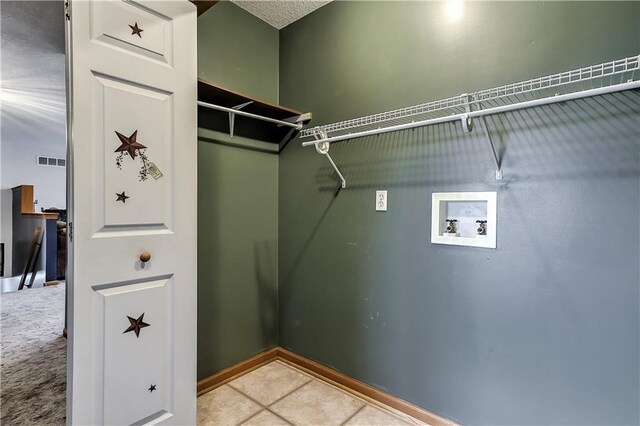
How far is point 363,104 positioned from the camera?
193 centimetres

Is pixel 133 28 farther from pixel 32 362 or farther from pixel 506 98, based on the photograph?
pixel 32 362

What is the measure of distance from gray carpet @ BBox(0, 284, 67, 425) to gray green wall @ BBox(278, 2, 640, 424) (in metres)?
1.55

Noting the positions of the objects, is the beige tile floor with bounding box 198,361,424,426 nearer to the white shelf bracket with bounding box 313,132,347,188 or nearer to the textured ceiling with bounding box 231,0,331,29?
the white shelf bracket with bounding box 313,132,347,188

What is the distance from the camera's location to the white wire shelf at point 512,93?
1171mm

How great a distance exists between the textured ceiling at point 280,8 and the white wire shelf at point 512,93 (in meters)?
0.81

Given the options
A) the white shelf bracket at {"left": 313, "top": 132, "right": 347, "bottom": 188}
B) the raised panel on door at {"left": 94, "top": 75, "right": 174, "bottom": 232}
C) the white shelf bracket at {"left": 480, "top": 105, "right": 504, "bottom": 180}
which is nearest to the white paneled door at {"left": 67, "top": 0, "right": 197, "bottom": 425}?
the raised panel on door at {"left": 94, "top": 75, "right": 174, "bottom": 232}

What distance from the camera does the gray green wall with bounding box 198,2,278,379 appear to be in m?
1.98

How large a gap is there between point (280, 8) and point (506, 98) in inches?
62.0

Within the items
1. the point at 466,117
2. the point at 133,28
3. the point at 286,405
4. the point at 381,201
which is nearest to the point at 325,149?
the point at 381,201

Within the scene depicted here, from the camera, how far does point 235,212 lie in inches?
84.3

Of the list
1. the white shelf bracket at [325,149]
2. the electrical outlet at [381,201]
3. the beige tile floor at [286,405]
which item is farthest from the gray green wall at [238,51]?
the beige tile floor at [286,405]

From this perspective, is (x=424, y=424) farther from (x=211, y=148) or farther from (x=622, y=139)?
(x=211, y=148)

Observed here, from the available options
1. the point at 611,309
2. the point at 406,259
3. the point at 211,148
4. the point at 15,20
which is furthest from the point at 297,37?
the point at 611,309

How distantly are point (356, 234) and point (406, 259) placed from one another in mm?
355
